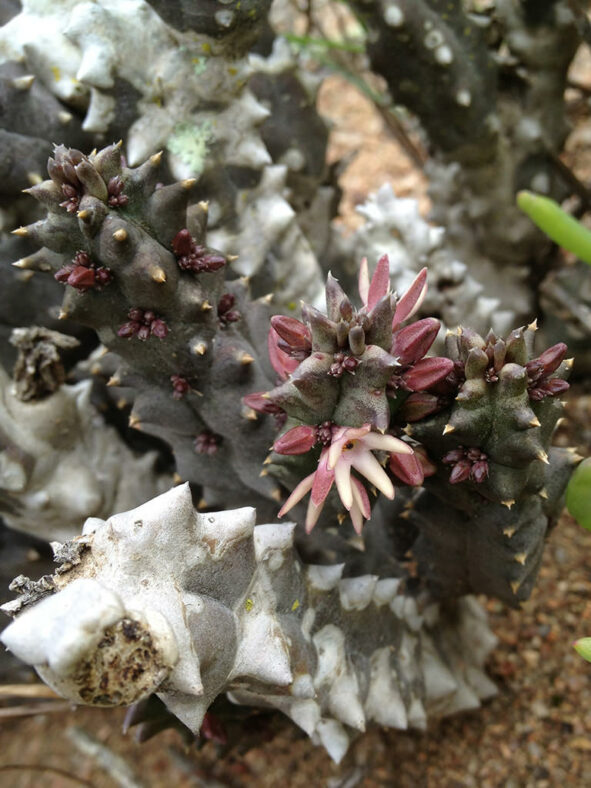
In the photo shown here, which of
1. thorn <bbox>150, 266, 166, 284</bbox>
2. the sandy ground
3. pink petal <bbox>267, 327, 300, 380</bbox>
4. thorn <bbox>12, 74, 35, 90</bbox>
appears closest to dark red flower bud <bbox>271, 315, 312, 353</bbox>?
pink petal <bbox>267, 327, 300, 380</bbox>

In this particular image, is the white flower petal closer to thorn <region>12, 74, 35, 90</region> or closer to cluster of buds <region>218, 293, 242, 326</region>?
cluster of buds <region>218, 293, 242, 326</region>

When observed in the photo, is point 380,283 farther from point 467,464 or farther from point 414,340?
point 467,464

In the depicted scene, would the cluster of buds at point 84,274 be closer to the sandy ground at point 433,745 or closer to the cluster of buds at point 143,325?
the cluster of buds at point 143,325

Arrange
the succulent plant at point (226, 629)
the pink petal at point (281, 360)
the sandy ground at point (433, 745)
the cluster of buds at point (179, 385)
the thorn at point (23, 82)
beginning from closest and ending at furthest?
the succulent plant at point (226, 629) < the pink petal at point (281, 360) < the cluster of buds at point (179, 385) < the thorn at point (23, 82) < the sandy ground at point (433, 745)

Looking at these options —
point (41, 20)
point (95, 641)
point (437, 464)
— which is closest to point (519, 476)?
point (437, 464)

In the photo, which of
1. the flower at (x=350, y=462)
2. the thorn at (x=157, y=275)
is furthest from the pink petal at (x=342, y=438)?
the thorn at (x=157, y=275)

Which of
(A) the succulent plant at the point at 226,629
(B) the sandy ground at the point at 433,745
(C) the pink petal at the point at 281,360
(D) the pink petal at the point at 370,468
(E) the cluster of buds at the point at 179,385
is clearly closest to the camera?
(A) the succulent plant at the point at 226,629

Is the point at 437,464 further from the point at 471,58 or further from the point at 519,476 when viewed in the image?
the point at 471,58
